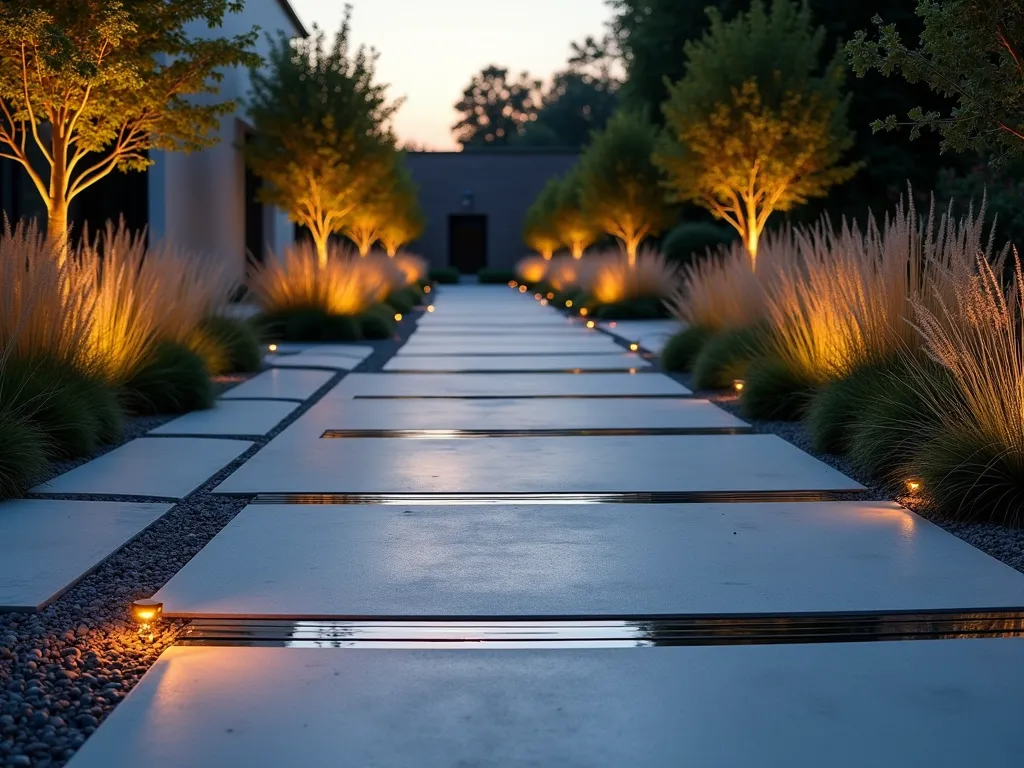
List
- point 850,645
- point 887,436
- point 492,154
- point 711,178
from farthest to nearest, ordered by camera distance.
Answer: point 492,154, point 711,178, point 887,436, point 850,645

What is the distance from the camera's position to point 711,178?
41.2 feet

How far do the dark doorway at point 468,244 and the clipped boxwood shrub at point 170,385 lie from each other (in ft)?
126

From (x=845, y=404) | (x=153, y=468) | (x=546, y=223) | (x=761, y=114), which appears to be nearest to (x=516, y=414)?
(x=845, y=404)

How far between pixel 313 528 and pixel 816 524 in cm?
166

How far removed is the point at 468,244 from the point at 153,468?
134ft

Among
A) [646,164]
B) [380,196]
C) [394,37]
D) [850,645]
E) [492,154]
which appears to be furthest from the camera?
[492,154]

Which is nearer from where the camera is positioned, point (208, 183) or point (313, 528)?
point (313, 528)

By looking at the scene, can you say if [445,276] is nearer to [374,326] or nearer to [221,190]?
[221,190]

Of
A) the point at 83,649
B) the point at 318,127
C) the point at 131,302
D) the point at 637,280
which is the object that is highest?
the point at 318,127

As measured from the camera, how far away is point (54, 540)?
377cm

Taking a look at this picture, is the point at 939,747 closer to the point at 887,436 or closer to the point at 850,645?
the point at 850,645

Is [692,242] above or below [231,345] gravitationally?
above

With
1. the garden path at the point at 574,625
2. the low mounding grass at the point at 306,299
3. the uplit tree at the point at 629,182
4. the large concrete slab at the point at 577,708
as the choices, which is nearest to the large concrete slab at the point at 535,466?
the garden path at the point at 574,625

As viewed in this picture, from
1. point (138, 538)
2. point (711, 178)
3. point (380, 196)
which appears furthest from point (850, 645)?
point (380, 196)
